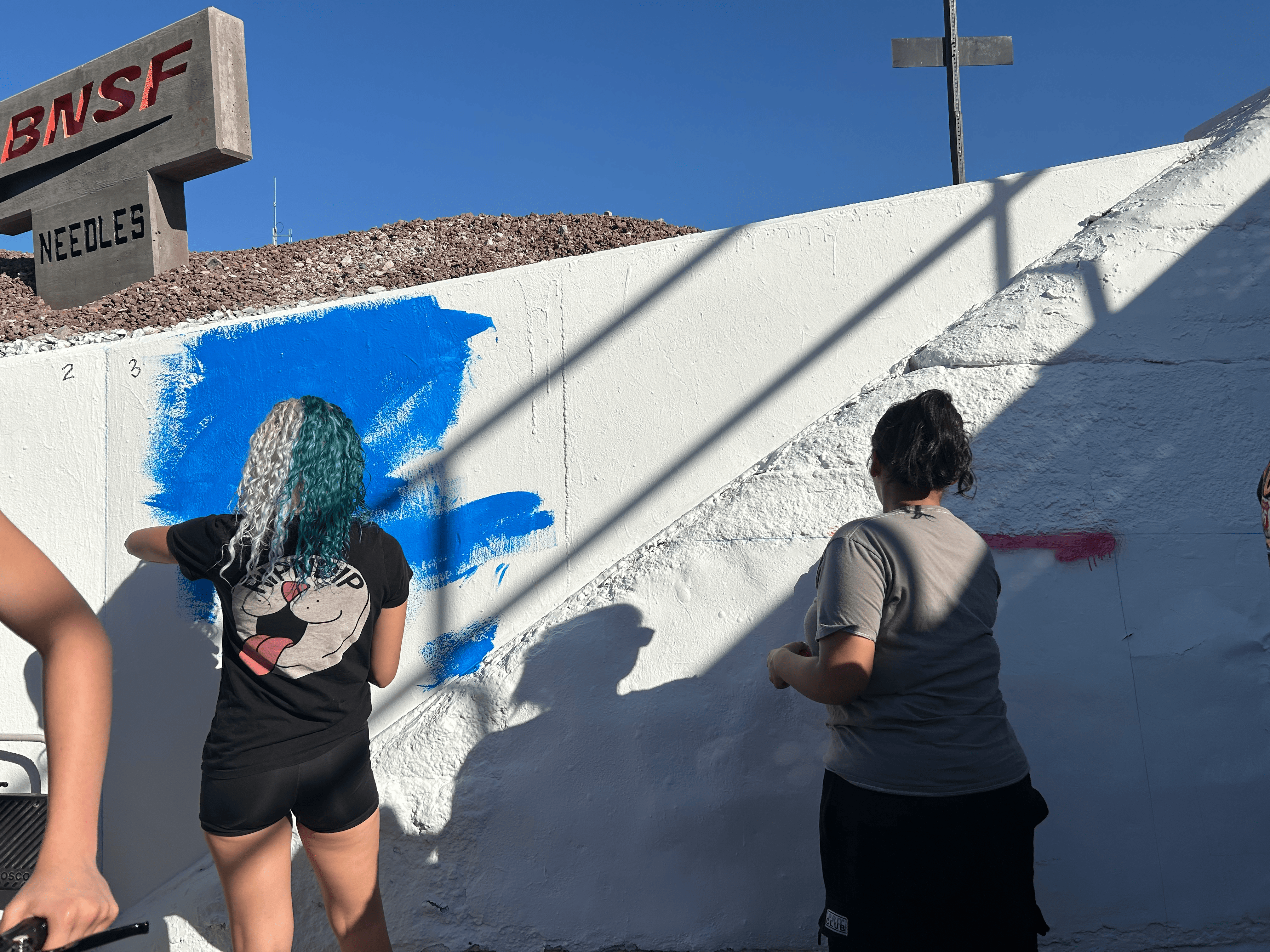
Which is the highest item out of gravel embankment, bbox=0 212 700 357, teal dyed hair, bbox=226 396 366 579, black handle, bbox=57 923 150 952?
gravel embankment, bbox=0 212 700 357

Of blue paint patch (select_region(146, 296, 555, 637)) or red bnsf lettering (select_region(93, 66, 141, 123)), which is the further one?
red bnsf lettering (select_region(93, 66, 141, 123))

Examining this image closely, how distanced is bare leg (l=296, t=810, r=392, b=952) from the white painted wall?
0.54 metres

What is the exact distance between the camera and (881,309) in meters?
2.89

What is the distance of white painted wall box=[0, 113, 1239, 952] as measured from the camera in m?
2.59

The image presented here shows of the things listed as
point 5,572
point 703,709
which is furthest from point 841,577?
point 5,572

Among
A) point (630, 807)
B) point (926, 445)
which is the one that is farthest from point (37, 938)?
point (630, 807)

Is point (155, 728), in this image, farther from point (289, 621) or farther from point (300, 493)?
point (300, 493)

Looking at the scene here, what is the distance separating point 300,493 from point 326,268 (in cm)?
459

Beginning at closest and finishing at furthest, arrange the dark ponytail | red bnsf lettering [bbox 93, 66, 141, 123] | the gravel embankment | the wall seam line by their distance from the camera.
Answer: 1. the dark ponytail
2. the wall seam line
3. the gravel embankment
4. red bnsf lettering [bbox 93, 66, 141, 123]

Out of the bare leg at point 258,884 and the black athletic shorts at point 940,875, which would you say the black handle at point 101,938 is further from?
the black athletic shorts at point 940,875

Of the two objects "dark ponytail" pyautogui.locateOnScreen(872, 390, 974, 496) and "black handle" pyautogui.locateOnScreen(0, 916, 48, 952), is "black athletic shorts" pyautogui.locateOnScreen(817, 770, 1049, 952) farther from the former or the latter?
"black handle" pyautogui.locateOnScreen(0, 916, 48, 952)

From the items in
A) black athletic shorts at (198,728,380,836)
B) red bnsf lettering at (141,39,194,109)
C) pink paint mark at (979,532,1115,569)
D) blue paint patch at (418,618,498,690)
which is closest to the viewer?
black athletic shorts at (198,728,380,836)

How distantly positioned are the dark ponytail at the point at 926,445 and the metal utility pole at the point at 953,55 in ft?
20.4

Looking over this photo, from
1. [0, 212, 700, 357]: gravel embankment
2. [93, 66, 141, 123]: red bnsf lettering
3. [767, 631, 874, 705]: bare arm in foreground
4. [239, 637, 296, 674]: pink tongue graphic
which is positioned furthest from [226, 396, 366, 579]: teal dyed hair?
[93, 66, 141, 123]: red bnsf lettering
